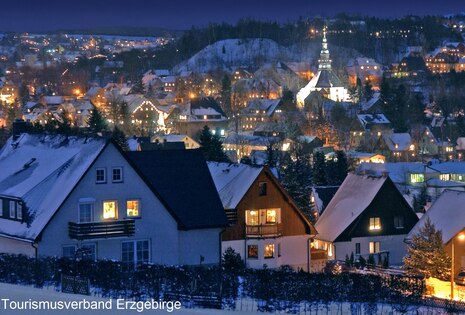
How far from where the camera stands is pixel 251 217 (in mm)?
29406

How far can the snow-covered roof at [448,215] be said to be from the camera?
32406 mm

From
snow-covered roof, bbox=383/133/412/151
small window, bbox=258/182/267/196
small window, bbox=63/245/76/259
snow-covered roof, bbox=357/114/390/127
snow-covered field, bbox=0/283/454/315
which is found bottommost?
snow-covered field, bbox=0/283/454/315

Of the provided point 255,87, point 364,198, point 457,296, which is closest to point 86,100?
point 255,87

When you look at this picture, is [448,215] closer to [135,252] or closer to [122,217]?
[135,252]

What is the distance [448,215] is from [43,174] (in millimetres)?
13583

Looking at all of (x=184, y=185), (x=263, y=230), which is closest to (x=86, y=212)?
(x=184, y=185)

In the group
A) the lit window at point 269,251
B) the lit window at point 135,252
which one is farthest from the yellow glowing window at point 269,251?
the lit window at point 135,252

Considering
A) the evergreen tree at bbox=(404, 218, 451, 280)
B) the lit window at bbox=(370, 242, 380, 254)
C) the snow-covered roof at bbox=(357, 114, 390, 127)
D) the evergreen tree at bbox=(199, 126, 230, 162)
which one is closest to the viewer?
the evergreen tree at bbox=(404, 218, 451, 280)

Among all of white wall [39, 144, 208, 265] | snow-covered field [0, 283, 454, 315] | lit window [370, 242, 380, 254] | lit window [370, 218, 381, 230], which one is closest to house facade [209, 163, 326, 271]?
white wall [39, 144, 208, 265]

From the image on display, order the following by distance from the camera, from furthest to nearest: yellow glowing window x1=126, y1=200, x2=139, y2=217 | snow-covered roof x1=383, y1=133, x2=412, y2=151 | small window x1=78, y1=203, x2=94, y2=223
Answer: snow-covered roof x1=383, y1=133, x2=412, y2=151 → yellow glowing window x1=126, y1=200, x2=139, y2=217 → small window x1=78, y1=203, x2=94, y2=223

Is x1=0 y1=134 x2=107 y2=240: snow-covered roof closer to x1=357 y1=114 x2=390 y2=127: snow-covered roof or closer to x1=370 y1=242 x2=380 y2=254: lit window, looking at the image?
x1=370 y1=242 x2=380 y2=254: lit window

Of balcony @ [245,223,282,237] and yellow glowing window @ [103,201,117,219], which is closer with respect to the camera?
yellow glowing window @ [103,201,117,219]

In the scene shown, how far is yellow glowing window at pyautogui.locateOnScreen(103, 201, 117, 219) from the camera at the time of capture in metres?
25.3

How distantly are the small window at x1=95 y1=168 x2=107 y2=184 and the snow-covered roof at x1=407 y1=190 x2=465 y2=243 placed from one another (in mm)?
11331
